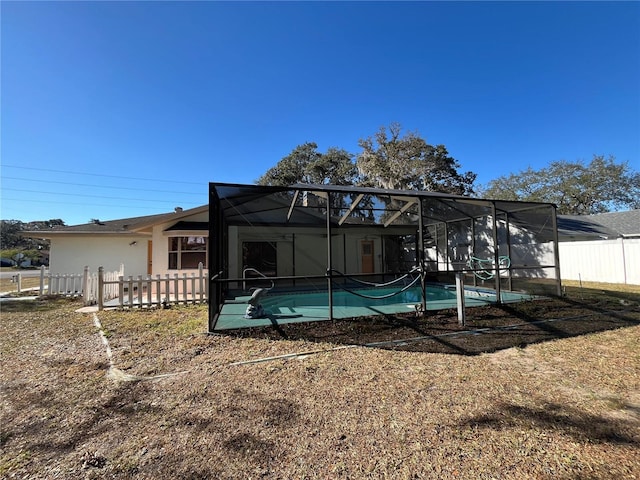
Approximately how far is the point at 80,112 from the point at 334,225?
43.1 ft

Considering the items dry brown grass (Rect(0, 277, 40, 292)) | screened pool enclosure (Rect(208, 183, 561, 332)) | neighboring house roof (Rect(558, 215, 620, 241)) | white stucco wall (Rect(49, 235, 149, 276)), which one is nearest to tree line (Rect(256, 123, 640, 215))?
neighboring house roof (Rect(558, 215, 620, 241))

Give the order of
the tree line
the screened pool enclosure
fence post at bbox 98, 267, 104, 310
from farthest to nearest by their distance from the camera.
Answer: the tree line → fence post at bbox 98, 267, 104, 310 → the screened pool enclosure

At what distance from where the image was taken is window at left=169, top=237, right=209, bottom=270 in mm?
10766

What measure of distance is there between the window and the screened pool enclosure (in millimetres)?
1085

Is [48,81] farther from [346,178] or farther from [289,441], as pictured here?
[346,178]

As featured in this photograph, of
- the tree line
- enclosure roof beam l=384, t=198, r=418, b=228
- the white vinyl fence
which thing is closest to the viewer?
enclosure roof beam l=384, t=198, r=418, b=228

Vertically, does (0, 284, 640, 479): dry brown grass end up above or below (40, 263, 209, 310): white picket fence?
below

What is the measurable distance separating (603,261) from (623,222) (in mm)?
8314

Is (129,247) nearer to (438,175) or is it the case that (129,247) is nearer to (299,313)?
(299,313)

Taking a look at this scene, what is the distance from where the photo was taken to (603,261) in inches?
484

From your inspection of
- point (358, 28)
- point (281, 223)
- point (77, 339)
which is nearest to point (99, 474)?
point (77, 339)

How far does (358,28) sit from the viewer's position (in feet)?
32.0

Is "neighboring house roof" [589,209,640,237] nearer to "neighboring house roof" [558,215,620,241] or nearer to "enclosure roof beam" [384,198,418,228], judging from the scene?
"neighboring house roof" [558,215,620,241]

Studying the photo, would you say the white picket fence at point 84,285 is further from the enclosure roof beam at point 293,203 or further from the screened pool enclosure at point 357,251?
the enclosure roof beam at point 293,203
